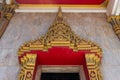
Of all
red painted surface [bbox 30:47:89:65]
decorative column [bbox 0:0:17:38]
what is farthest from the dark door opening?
decorative column [bbox 0:0:17:38]

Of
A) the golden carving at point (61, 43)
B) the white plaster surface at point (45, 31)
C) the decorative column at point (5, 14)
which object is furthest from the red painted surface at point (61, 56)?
the decorative column at point (5, 14)

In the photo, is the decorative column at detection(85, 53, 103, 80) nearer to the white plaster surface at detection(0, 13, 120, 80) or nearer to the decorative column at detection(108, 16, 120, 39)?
the white plaster surface at detection(0, 13, 120, 80)

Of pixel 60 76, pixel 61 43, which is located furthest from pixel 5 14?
pixel 60 76

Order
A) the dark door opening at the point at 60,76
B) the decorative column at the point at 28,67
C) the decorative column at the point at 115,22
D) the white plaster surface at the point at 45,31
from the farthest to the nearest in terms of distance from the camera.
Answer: the decorative column at the point at 115,22
the dark door opening at the point at 60,76
the white plaster surface at the point at 45,31
the decorative column at the point at 28,67

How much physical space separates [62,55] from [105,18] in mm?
1017

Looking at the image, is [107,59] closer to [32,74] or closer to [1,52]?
[32,74]

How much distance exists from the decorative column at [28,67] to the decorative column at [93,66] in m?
0.52

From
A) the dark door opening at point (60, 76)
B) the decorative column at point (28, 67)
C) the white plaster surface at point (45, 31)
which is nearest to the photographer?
the decorative column at point (28, 67)

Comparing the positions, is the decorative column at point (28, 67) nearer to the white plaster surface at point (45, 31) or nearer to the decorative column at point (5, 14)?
the white plaster surface at point (45, 31)

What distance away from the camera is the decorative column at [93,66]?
2406 mm

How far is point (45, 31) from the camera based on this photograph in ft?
10.3

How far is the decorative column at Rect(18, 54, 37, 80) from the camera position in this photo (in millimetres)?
2399

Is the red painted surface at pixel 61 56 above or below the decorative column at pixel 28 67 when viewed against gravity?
above

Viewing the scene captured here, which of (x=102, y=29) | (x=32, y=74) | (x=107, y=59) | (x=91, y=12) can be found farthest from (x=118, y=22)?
(x=32, y=74)
